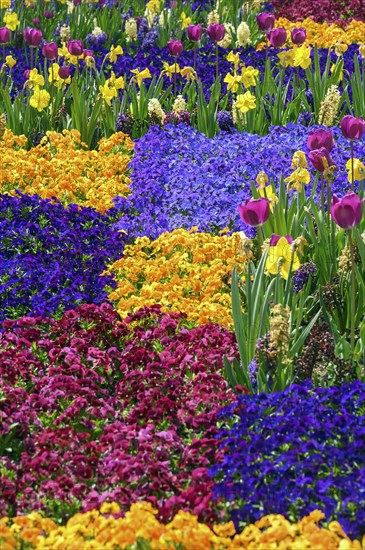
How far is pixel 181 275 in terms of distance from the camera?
5.36m

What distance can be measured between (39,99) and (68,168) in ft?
3.49

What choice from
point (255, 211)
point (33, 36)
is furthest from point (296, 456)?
point (33, 36)

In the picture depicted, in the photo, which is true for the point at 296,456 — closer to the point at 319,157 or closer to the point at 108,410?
the point at 108,410

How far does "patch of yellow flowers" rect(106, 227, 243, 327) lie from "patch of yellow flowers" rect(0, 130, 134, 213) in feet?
3.58

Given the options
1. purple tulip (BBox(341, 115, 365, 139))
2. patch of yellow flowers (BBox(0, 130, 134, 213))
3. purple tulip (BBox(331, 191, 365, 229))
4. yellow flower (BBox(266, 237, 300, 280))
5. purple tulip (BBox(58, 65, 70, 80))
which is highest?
purple tulip (BBox(341, 115, 365, 139))

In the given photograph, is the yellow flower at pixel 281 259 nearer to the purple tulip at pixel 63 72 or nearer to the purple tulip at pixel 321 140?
the purple tulip at pixel 321 140

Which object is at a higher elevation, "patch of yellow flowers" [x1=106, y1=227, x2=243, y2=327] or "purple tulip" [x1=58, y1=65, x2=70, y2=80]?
"purple tulip" [x1=58, y1=65, x2=70, y2=80]

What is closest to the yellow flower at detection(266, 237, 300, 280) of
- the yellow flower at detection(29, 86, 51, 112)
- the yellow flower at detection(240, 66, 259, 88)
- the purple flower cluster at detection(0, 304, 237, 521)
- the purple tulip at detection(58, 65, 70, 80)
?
the purple flower cluster at detection(0, 304, 237, 521)

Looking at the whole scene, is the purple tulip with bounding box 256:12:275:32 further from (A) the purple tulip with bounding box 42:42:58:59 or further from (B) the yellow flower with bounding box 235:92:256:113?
(A) the purple tulip with bounding box 42:42:58:59

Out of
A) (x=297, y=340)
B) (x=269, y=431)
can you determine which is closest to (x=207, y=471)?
(x=269, y=431)

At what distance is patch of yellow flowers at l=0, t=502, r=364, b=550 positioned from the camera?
304cm

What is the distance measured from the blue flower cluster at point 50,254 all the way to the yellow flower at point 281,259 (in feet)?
4.12

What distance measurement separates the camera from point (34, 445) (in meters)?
3.78

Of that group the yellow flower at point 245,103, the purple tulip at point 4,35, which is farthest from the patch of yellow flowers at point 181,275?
the purple tulip at point 4,35
